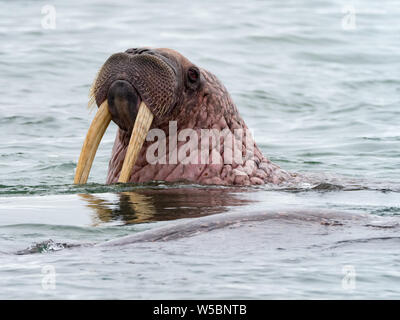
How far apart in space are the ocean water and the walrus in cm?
22

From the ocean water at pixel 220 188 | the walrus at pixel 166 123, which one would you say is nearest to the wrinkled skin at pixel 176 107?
the walrus at pixel 166 123

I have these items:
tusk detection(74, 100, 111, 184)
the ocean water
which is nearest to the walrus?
tusk detection(74, 100, 111, 184)

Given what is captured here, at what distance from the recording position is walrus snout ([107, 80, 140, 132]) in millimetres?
8531

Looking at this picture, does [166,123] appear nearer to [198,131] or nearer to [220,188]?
[198,131]

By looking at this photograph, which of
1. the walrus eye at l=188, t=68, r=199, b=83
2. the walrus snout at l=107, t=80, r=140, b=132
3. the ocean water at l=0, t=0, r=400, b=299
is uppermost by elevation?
the walrus eye at l=188, t=68, r=199, b=83

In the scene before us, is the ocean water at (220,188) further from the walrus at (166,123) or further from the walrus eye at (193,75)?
the walrus eye at (193,75)

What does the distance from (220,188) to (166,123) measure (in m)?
0.77

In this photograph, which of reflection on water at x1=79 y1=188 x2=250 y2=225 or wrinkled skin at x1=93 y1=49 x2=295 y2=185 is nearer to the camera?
reflection on water at x1=79 y1=188 x2=250 y2=225

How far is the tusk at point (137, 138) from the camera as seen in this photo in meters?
8.55

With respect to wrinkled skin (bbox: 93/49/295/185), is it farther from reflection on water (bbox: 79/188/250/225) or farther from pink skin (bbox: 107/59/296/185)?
reflection on water (bbox: 79/188/250/225)

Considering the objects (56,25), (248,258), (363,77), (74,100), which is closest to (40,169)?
(74,100)

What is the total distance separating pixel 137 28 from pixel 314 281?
21.9m

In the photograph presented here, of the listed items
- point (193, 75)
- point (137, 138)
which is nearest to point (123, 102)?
point (137, 138)

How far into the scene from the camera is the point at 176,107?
29.0 feet
